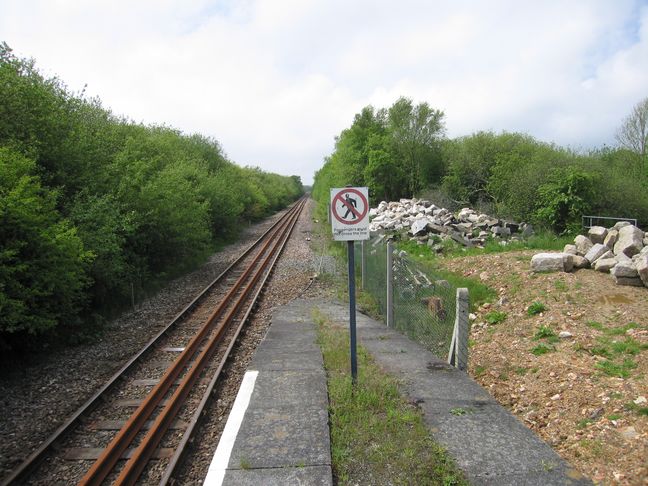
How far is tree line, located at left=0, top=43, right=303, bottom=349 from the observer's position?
7.63 m

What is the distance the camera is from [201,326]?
10102 millimetres

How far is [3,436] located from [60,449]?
2.98 feet

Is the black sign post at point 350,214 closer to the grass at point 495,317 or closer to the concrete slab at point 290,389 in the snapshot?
the concrete slab at point 290,389

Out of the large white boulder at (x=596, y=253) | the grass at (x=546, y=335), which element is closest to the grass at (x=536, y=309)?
the grass at (x=546, y=335)

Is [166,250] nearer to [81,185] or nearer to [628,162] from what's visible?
[81,185]

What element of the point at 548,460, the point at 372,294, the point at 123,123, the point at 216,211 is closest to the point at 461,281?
the point at 372,294

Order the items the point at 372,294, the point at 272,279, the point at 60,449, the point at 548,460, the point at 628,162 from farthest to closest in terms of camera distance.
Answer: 1. the point at 628,162
2. the point at 272,279
3. the point at 372,294
4. the point at 60,449
5. the point at 548,460

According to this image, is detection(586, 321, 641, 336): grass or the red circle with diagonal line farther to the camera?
detection(586, 321, 641, 336): grass

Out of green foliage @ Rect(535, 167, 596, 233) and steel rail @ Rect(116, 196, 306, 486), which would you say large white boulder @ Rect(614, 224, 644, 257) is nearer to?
green foliage @ Rect(535, 167, 596, 233)

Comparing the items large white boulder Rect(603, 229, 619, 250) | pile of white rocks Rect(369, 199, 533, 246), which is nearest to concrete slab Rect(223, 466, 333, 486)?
large white boulder Rect(603, 229, 619, 250)

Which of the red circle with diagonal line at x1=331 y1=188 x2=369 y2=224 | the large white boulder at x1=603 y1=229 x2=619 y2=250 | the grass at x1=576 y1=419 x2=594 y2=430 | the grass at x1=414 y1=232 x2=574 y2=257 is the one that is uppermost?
the red circle with diagonal line at x1=331 y1=188 x2=369 y2=224

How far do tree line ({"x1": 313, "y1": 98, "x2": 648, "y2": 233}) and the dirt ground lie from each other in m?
8.22

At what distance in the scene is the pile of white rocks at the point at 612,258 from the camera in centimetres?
1036

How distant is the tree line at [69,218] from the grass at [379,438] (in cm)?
528
